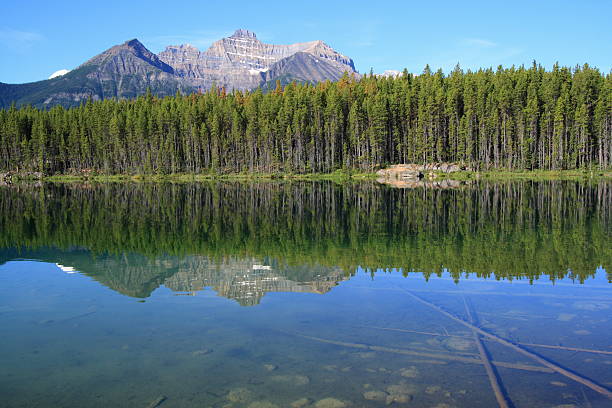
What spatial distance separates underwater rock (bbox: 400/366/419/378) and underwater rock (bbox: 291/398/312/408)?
1622mm

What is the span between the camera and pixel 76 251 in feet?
59.6

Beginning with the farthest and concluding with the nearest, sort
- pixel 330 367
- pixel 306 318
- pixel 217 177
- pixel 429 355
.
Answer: pixel 217 177 → pixel 306 318 → pixel 429 355 → pixel 330 367

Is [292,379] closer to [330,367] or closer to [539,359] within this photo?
[330,367]

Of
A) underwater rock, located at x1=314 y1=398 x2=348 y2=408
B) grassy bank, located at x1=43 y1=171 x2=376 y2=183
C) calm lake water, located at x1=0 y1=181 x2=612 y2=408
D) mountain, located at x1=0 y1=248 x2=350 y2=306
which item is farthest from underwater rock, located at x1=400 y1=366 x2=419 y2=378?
grassy bank, located at x1=43 y1=171 x2=376 y2=183

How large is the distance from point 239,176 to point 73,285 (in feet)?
289

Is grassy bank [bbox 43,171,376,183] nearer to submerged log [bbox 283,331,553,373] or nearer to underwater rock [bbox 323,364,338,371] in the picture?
submerged log [bbox 283,331,553,373]

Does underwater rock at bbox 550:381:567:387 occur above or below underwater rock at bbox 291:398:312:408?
above

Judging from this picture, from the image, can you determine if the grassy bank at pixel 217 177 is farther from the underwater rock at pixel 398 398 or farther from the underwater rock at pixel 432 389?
the underwater rock at pixel 398 398

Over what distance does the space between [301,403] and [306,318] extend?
11.5ft

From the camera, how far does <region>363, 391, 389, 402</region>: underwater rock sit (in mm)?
6449

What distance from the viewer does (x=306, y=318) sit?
32.4ft

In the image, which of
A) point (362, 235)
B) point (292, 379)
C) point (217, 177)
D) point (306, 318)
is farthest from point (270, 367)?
point (217, 177)

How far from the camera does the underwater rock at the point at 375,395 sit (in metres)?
6.45

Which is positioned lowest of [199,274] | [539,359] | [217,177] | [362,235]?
[539,359]
